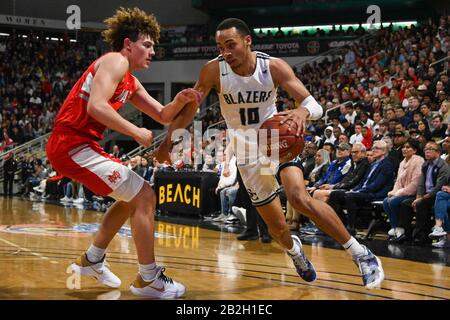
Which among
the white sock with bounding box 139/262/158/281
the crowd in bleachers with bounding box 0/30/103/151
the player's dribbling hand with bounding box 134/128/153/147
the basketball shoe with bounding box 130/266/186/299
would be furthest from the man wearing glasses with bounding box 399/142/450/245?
the crowd in bleachers with bounding box 0/30/103/151

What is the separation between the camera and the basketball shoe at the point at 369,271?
475 centimetres

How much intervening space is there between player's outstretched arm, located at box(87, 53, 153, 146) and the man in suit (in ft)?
17.6

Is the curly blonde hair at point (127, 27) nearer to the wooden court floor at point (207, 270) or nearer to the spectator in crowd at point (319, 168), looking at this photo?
the wooden court floor at point (207, 270)

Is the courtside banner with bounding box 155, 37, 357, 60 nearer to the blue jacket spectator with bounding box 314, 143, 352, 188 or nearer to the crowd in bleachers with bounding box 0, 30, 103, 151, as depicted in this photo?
the crowd in bleachers with bounding box 0, 30, 103, 151

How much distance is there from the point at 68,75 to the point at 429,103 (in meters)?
18.7

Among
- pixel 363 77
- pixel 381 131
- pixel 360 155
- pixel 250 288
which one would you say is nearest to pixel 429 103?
pixel 381 131

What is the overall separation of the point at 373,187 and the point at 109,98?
556 centimetres

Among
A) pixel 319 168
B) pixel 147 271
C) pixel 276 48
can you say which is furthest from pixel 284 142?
pixel 276 48

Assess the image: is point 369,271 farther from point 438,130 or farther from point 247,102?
point 438,130

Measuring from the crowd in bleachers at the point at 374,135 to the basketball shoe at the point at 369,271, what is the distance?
3550mm

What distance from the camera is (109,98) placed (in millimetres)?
4410

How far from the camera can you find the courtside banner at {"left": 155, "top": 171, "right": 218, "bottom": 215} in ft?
39.1
